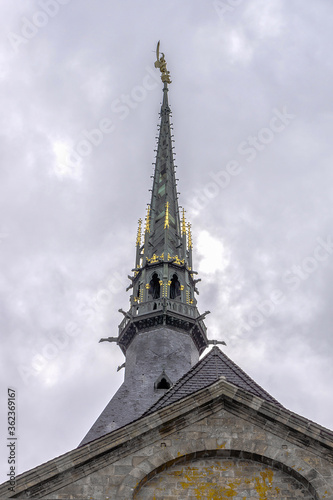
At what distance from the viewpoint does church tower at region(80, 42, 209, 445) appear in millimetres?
29562

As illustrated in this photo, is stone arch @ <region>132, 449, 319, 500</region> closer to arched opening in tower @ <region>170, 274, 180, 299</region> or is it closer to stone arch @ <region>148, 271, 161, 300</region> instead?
stone arch @ <region>148, 271, 161, 300</region>

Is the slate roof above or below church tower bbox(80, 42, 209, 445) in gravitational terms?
below

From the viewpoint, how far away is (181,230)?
140 ft

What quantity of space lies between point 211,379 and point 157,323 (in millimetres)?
17691

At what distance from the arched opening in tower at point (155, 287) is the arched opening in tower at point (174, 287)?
2.52ft

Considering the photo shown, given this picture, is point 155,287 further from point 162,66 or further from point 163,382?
point 162,66

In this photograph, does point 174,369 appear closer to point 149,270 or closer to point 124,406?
point 124,406

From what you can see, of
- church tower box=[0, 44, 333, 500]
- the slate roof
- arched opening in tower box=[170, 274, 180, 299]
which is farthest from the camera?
arched opening in tower box=[170, 274, 180, 299]

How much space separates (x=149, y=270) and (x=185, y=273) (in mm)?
2091

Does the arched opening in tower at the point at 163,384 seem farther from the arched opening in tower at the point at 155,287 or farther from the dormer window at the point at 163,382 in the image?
the arched opening in tower at the point at 155,287

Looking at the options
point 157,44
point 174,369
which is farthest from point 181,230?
point 157,44

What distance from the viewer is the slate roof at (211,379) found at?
15.6m

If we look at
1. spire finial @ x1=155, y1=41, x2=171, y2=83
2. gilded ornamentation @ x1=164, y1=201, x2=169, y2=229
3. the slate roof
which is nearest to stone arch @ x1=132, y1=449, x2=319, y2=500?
the slate roof

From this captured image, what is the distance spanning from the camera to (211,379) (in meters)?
16.0
